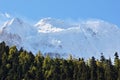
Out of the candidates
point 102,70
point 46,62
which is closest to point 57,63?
point 46,62

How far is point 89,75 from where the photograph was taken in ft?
552

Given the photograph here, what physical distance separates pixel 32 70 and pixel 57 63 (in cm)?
1056

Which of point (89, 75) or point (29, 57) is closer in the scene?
point (89, 75)

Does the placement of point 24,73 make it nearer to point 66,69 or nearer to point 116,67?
point 66,69

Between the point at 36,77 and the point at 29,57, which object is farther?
the point at 29,57

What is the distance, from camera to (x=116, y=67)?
172 metres

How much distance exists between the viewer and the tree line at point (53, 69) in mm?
167625

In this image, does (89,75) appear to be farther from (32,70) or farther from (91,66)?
(32,70)

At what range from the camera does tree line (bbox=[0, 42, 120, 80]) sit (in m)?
168

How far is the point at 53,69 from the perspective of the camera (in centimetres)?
17162

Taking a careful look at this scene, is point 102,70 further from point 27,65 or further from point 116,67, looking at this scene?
point 27,65

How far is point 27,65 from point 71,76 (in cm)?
1698

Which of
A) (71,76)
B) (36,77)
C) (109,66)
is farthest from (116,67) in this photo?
(36,77)

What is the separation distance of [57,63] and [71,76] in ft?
28.8
